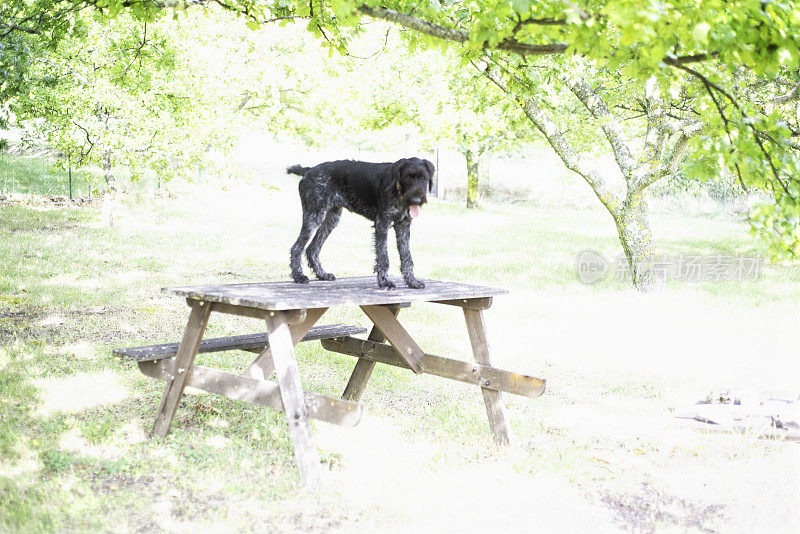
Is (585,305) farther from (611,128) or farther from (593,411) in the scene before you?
(593,411)

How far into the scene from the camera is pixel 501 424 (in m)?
5.28

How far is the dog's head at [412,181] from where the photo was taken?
195 inches

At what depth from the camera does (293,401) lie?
4309 mm

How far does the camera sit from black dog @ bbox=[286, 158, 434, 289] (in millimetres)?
5003

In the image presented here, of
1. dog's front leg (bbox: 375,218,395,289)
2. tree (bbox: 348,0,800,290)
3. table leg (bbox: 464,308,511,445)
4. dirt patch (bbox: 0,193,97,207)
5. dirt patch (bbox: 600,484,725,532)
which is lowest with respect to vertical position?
dirt patch (bbox: 0,193,97,207)

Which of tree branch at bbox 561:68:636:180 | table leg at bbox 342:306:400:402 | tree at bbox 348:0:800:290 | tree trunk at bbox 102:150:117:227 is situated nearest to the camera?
tree at bbox 348:0:800:290

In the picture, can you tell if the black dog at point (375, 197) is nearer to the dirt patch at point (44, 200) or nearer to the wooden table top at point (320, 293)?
the wooden table top at point (320, 293)

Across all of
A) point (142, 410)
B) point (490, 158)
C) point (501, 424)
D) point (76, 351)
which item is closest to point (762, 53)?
point (501, 424)

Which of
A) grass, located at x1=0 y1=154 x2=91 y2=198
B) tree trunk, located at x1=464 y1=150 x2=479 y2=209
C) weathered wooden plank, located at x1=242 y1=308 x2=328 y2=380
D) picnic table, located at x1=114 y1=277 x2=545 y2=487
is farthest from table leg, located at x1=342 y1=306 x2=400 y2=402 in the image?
tree trunk, located at x1=464 y1=150 x2=479 y2=209

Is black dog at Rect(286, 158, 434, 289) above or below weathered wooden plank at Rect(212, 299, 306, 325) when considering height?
above

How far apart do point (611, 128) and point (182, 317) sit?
7348mm

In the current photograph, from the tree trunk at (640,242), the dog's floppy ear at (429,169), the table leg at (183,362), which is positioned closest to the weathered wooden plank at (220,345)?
the table leg at (183,362)

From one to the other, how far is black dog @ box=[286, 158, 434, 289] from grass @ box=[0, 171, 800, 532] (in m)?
1.27

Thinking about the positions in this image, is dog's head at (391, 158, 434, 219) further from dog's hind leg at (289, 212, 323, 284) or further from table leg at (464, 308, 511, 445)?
table leg at (464, 308, 511, 445)
